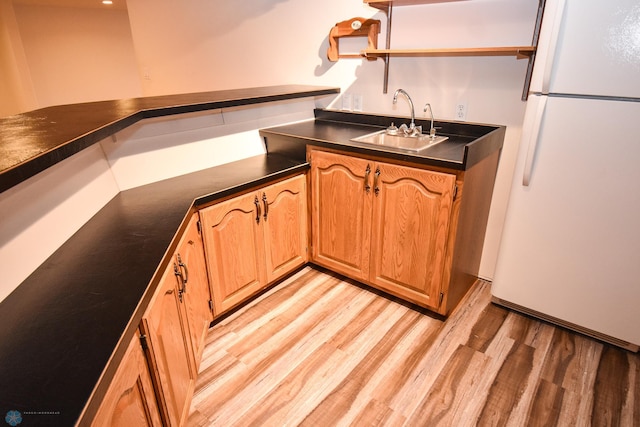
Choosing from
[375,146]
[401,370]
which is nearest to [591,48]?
[375,146]

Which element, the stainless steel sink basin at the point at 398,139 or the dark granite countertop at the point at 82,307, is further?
the stainless steel sink basin at the point at 398,139

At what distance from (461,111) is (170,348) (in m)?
2.03

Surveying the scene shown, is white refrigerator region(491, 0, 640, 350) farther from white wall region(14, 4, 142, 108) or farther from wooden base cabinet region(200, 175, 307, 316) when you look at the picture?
white wall region(14, 4, 142, 108)

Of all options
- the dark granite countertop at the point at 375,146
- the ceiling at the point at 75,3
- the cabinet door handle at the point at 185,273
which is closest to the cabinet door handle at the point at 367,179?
the dark granite countertop at the point at 375,146

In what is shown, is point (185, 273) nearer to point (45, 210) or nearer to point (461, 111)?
point (45, 210)

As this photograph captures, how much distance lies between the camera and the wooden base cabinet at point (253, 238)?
1914mm

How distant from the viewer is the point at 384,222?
2137 mm

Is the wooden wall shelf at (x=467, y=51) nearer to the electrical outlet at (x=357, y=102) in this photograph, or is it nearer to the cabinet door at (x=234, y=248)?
the electrical outlet at (x=357, y=102)

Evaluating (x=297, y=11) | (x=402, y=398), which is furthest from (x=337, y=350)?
(x=297, y=11)

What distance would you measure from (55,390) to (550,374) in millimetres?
1993

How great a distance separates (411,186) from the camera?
195 centimetres

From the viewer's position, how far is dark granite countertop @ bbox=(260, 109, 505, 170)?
1823 millimetres

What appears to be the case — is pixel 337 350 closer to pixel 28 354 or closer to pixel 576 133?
pixel 28 354

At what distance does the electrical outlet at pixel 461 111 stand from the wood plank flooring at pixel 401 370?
3.77 feet
